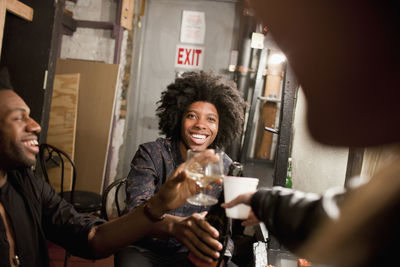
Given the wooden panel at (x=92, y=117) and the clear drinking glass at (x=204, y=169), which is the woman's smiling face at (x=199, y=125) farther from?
the wooden panel at (x=92, y=117)

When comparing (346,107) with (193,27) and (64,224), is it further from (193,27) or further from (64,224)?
(193,27)

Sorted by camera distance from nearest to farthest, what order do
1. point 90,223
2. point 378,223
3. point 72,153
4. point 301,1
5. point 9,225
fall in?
point 378,223 < point 301,1 < point 9,225 < point 90,223 < point 72,153

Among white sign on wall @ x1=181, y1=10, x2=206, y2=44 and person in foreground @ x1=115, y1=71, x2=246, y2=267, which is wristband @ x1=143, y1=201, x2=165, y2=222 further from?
white sign on wall @ x1=181, y1=10, x2=206, y2=44

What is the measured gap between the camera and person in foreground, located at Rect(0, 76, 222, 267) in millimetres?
1330

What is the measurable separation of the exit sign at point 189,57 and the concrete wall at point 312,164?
205cm

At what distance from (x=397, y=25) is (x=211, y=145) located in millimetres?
1806

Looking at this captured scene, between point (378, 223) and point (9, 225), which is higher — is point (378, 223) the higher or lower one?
the higher one

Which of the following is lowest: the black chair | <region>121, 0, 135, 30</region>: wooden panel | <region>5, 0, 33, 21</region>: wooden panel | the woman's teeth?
the black chair

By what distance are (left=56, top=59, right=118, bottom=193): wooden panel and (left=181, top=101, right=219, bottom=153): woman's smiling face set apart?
6.85ft

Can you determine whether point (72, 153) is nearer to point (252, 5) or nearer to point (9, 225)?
point (9, 225)

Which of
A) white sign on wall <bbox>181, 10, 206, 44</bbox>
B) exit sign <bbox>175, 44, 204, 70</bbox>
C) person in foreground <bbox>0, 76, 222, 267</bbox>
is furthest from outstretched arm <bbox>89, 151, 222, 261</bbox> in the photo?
white sign on wall <bbox>181, 10, 206, 44</bbox>

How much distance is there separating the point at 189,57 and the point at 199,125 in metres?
2.55

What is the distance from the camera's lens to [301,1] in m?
0.77

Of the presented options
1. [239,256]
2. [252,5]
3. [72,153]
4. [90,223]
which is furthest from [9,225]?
[72,153]
